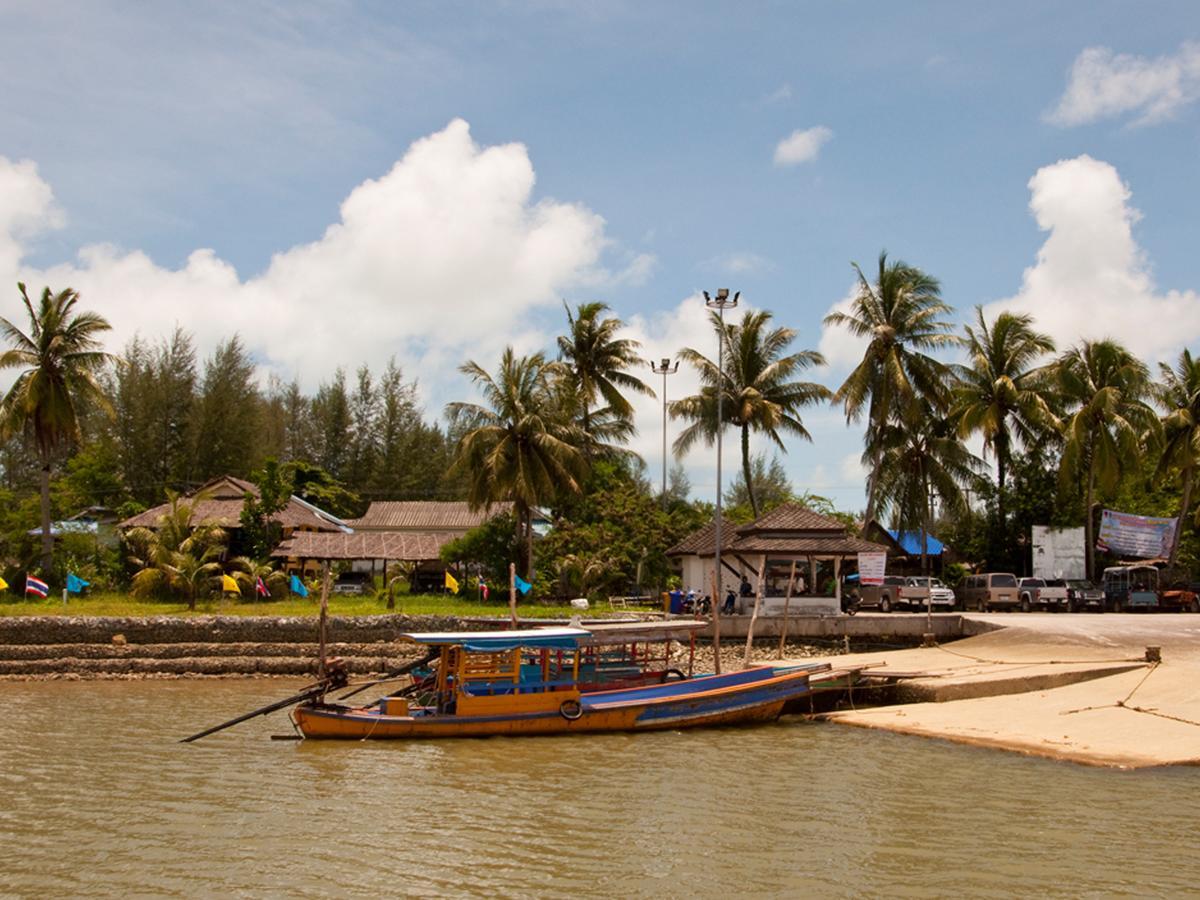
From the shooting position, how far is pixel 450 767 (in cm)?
1819

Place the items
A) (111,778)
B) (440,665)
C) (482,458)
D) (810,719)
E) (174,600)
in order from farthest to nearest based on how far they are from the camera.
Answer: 1. (482,458)
2. (174,600)
3. (810,719)
4. (440,665)
5. (111,778)

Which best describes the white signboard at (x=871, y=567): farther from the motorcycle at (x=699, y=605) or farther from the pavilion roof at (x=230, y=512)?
the pavilion roof at (x=230, y=512)

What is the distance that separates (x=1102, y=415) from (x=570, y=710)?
1175 inches

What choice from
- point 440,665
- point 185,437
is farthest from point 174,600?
point 185,437

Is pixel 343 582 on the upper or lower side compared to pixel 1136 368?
lower

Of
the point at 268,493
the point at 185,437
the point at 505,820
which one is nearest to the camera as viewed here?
the point at 505,820

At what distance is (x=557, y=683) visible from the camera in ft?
70.2

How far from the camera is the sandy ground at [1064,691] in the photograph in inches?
715

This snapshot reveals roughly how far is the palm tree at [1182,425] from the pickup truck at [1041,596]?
19.6 ft

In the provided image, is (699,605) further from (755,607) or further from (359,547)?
(359,547)

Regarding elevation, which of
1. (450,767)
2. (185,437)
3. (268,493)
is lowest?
(450,767)

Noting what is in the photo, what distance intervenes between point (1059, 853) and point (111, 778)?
13768 mm

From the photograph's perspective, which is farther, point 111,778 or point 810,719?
point 810,719

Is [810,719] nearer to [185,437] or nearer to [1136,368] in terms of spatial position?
[1136,368]
